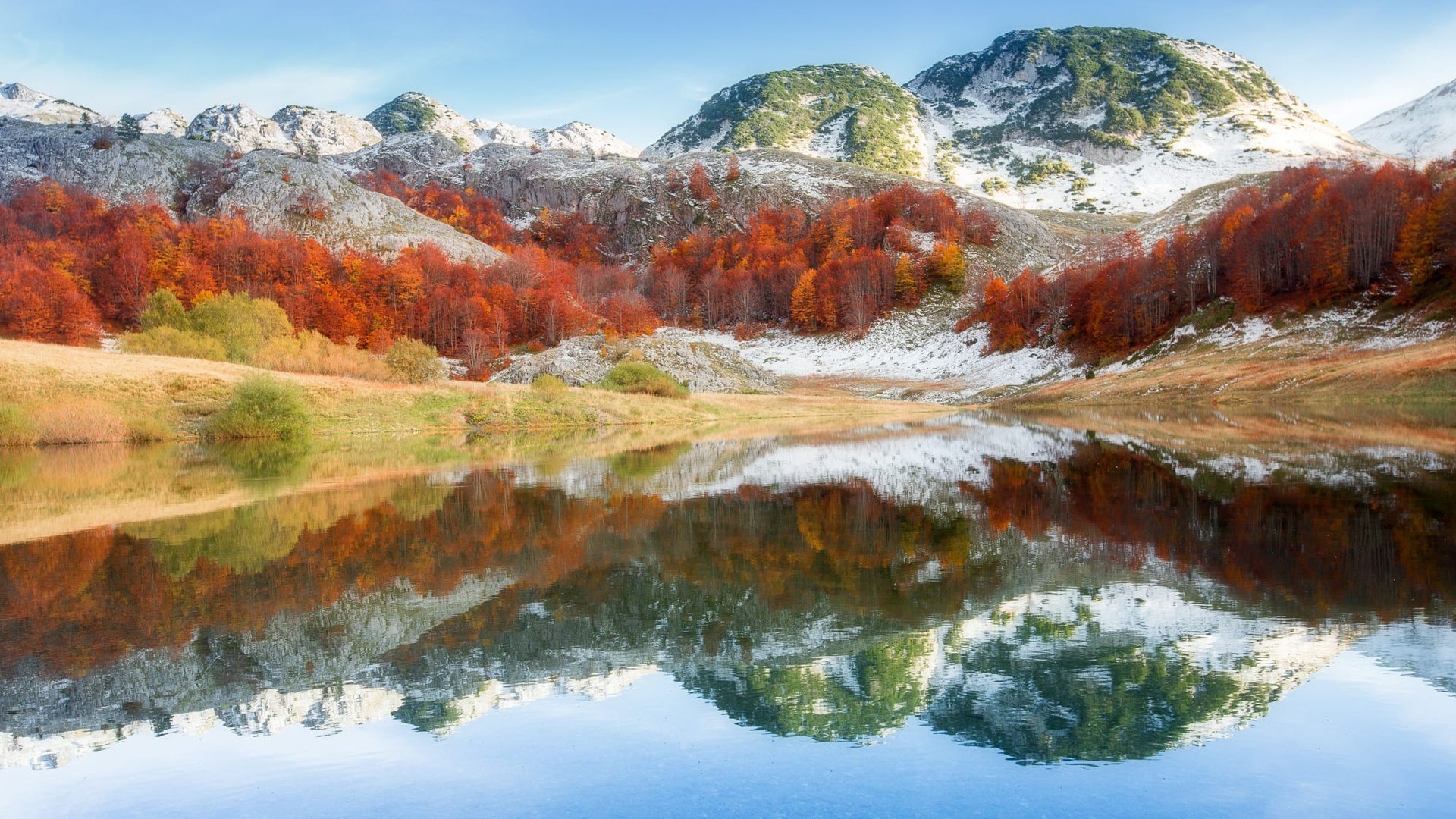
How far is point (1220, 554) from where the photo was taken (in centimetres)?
1141

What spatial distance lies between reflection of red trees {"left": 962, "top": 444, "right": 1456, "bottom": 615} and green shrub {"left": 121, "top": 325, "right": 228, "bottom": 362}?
5142 cm

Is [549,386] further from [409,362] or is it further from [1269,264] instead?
[1269,264]

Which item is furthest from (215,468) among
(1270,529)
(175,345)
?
(175,345)

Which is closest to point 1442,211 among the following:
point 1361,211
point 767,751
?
point 1361,211

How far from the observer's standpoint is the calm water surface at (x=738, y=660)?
5.21 metres

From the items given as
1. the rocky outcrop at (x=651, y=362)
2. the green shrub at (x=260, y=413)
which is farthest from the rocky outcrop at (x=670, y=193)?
the green shrub at (x=260, y=413)

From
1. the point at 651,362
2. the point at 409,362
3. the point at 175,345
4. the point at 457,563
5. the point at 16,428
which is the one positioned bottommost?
the point at 457,563

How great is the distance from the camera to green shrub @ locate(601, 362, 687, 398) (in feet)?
196

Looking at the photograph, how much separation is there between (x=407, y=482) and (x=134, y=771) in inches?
669

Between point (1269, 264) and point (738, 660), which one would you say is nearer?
point (738, 660)

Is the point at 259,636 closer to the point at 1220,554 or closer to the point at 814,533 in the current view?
the point at 814,533

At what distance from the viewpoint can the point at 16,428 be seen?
34.0m

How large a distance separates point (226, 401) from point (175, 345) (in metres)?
15.1

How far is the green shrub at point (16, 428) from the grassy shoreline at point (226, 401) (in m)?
0.42
